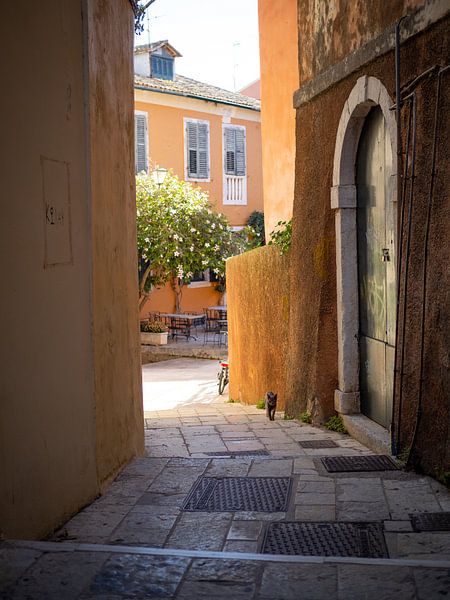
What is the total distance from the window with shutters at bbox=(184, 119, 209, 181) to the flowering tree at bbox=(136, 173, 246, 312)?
3.80m

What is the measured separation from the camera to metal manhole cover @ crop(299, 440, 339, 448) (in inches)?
280

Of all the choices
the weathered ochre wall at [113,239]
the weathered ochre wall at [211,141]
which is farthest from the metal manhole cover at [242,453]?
the weathered ochre wall at [211,141]

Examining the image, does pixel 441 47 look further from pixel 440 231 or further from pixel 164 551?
pixel 164 551

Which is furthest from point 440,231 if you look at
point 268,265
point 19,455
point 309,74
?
point 268,265

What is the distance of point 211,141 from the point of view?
1043 inches

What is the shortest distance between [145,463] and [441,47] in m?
3.71

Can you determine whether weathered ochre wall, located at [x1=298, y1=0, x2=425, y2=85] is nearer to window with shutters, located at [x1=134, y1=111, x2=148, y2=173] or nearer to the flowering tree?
the flowering tree

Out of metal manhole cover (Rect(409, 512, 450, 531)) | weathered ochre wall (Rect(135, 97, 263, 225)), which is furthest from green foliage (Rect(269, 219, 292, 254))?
weathered ochre wall (Rect(135, 97, 263, 225))

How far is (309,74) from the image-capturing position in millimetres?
8609

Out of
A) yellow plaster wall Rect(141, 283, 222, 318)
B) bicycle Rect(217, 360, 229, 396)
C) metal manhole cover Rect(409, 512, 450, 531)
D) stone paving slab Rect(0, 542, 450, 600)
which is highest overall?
yellow plaster wall Rect(141, 283, 222, 318)

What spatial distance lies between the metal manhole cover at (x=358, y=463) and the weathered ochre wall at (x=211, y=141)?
706 inches

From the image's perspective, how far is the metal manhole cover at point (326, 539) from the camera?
4109mm

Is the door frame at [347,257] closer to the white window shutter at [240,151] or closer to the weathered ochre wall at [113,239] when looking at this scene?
the weathered ochre wall at [113,239]

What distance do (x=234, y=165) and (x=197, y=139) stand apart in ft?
5.90
